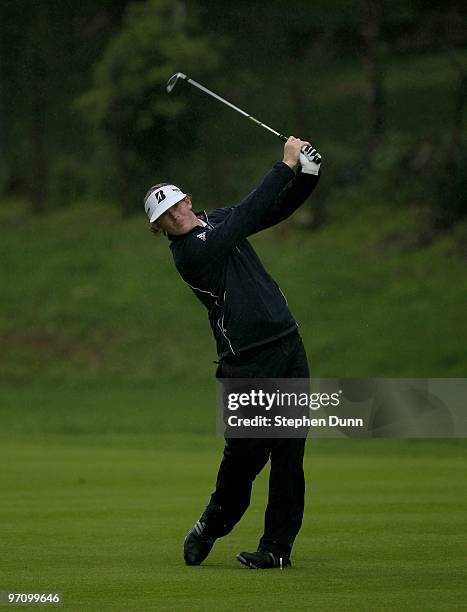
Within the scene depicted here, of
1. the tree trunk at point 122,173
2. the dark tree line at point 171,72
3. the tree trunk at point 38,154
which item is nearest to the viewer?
the dark tree line at point 171,72

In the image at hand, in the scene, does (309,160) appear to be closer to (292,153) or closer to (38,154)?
(292,153)

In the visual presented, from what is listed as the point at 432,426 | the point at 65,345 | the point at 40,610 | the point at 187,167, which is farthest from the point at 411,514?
the point at 187,167

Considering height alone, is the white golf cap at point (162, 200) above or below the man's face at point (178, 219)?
above

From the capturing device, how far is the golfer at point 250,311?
873 cm

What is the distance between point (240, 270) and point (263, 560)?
1595 mm

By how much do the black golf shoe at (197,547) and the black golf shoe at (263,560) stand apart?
0.25 metres

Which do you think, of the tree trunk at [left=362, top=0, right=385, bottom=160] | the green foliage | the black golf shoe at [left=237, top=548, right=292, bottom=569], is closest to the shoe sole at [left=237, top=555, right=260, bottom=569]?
the black golf shoe at [left=237, top=548, right=292, bottom=569]

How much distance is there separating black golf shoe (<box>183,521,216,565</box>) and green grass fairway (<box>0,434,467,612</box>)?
0.10 m

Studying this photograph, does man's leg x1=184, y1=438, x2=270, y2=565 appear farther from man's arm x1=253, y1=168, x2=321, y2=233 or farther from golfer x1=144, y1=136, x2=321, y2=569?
man's arm x1=253, y1=168, x2=321, y2=233

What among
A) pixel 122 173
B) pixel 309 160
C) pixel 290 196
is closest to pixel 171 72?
pixel 122 173

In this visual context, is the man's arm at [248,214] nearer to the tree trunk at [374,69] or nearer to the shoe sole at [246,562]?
the shoe sole at [246,562]

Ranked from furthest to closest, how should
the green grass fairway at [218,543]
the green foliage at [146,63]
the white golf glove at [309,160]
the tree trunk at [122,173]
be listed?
the tree trunk at [122,173]
the green foliage at [146,63]
the white golf glove at [309,160]
the green grass fairway at [218,543]

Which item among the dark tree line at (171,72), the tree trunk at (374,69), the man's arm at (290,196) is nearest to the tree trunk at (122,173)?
the dark tree line at (171,72)

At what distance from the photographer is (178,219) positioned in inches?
349
